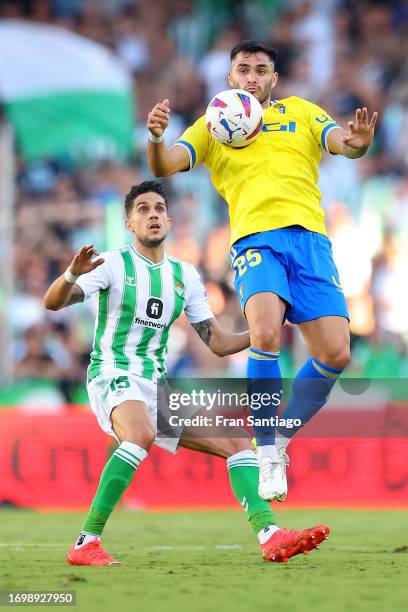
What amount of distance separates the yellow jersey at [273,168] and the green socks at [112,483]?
52.9 inches

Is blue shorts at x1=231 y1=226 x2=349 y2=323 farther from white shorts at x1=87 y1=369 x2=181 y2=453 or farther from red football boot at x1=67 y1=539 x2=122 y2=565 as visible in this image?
red football boot at x1=67 y1=539 x2=122 y2=565

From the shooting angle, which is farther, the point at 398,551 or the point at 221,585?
the point at 398,551

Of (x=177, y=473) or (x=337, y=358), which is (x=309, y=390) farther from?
(x=177, y=473)

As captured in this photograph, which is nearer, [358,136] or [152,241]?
[358,136]

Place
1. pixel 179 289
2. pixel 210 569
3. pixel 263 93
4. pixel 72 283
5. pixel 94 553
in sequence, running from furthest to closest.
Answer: pixel 179 289 < pixel 263 93 < pixel 72 283 < pixel 94 553 < pixel 210 569

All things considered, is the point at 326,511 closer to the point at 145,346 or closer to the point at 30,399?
the point at 30,399

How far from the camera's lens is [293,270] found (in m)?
6.95

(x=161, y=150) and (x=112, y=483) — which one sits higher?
(x=161, y=150)

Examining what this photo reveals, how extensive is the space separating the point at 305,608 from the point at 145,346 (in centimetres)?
275

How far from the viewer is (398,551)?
7559mm

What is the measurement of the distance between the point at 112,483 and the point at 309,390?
1207mm

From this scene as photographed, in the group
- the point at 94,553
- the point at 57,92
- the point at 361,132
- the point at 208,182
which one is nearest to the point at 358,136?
the point at 361,132

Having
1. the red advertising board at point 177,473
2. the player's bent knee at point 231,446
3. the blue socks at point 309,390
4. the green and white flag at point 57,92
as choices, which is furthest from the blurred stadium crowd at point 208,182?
the blue socks at point 309,390

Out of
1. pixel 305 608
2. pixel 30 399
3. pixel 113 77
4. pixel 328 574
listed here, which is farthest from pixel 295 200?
pixel 113 77
